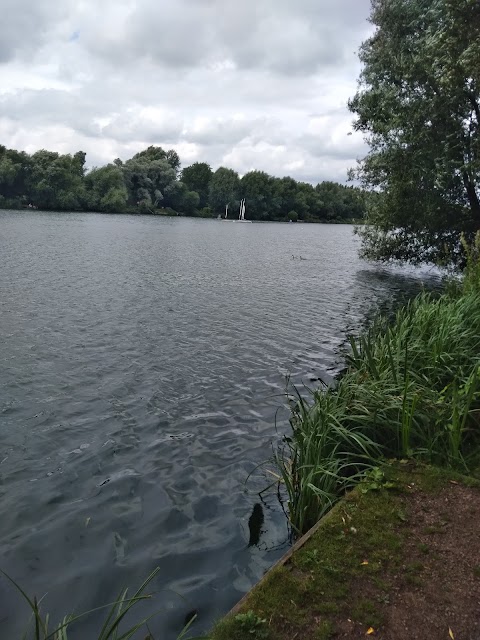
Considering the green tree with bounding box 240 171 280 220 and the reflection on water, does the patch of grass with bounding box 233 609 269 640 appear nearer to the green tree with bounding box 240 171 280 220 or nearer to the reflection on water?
the reflection on water

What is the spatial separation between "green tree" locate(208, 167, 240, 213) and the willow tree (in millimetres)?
111723

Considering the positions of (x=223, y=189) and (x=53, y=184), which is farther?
(x=223, y=189)

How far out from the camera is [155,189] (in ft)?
391

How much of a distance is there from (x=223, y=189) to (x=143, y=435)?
131035 mm

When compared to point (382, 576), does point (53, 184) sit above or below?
above

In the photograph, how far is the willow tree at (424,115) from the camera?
17.1 m

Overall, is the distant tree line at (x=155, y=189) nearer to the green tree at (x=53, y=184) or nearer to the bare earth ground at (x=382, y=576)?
the green tree at (x=53, y=184)

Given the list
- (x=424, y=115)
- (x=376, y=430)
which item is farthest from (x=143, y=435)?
(x=424, y=115)

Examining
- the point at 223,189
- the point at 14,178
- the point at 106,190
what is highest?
the point at 223,189

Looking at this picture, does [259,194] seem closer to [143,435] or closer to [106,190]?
[106,190]

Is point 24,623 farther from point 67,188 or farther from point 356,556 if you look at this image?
point 67,188

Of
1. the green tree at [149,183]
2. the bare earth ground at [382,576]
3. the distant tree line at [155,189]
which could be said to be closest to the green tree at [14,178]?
the distant tree line at [155,189]

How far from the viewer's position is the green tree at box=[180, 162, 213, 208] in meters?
142

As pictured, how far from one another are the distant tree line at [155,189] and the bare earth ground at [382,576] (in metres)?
73.0
